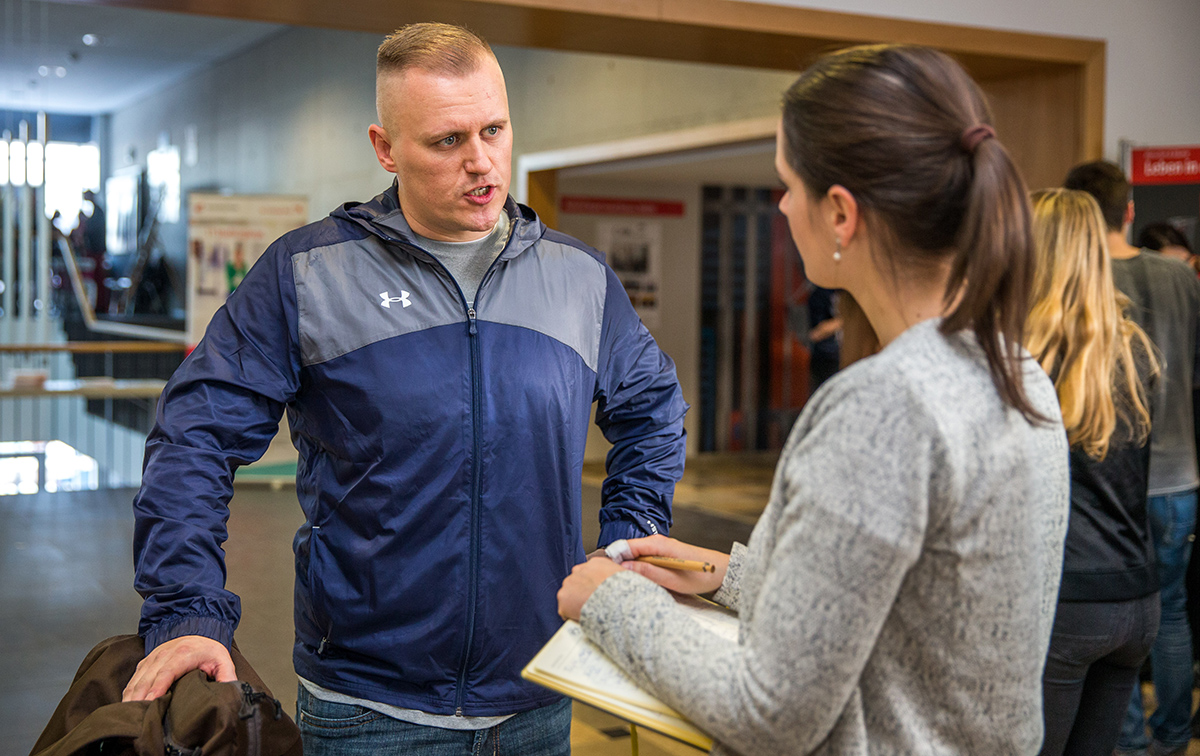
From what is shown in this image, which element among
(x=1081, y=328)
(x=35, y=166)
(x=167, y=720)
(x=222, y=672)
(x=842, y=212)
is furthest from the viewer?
(x=35, y=166)

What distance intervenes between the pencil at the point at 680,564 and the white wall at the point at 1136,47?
3.94m

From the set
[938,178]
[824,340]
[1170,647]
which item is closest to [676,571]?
[938,178]

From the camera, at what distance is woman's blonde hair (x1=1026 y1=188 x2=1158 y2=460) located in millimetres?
2164

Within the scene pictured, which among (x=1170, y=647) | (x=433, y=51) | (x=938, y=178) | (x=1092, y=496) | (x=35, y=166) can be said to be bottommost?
(x=1170, y=647)

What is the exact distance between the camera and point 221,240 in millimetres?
8211

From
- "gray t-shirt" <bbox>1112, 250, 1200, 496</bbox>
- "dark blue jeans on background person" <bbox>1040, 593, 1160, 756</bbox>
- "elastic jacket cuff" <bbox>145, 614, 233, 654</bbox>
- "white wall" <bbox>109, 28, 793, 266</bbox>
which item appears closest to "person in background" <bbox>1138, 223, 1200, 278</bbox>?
"gray t-shirt" <bbox>1112, 250, 1200, 496</bbox>

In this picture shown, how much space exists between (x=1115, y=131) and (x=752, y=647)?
4.72m

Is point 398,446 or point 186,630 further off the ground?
point 398,446

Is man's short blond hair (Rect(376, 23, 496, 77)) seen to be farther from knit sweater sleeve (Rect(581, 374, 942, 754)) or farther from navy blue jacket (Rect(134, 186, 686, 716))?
knit sweater sleeve (Rect(581, 374, 942, 754))

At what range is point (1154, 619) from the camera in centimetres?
222

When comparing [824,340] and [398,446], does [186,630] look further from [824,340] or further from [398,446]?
[824,340]

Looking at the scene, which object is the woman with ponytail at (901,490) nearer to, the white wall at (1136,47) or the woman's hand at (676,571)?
the woman's hand at (676,571)

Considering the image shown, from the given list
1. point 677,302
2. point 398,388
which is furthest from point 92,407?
point 398,388

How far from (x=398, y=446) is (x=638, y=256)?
9.51 meters
